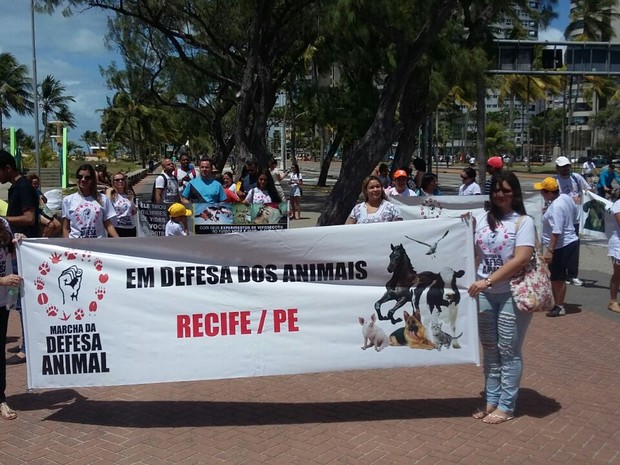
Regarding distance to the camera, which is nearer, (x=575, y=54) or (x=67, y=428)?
(x=67, y=428)

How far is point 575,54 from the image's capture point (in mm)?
28828

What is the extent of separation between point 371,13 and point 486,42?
9049mm

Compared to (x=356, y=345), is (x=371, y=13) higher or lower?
higher

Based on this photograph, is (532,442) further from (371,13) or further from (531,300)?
(371,13)

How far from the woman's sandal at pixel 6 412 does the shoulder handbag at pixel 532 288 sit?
376 cm

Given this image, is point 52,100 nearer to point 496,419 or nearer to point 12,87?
point 12,87

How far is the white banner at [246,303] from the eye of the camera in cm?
533

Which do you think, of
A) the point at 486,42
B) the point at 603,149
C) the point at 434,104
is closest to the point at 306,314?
the point at 434,104

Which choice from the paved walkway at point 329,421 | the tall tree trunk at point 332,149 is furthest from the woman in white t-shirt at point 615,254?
the tall tree trunk at point 332,149

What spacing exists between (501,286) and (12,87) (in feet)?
232

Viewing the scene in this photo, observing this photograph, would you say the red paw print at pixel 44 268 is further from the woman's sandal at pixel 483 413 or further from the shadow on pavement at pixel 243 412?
the woman's sandal at pixel 483 413

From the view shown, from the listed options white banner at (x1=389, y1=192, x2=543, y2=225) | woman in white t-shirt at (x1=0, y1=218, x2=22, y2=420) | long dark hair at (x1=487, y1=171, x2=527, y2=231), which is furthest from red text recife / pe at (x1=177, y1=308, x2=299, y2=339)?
white banner at (x1=389, y1=192, x2=543, y2=225)

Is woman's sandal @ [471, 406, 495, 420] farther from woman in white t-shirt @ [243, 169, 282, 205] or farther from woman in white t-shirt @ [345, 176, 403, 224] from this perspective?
woman in white t-shirt @ [243, 169, 282, 205]

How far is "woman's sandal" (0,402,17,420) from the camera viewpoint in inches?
217
